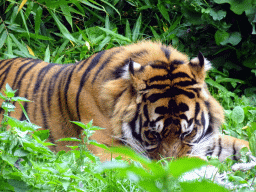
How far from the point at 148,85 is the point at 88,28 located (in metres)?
2.69

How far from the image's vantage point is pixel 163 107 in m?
2.41

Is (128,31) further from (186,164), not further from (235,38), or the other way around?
(186,164)

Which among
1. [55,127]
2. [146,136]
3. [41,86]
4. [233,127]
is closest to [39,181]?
[146,136]

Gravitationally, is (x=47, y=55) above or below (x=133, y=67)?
below

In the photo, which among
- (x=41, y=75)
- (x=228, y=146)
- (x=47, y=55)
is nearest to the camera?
(x=228, y=146)

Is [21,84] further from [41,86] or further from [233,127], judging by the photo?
[233,127]

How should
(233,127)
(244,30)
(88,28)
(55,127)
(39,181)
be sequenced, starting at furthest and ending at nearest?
(88,28) → (244,30) → (233,127) → (55,127) → (39,181)

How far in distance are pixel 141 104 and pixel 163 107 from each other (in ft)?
0.54

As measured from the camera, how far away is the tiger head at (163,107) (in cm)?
242

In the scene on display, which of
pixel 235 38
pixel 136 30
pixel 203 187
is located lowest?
pixel 136 30

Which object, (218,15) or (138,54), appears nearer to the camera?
(138,54)

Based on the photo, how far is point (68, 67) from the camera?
10.6ft

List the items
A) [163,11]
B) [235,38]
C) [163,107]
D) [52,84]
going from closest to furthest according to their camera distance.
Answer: [163,107]
[52,84]
[235,38]
[163,11]

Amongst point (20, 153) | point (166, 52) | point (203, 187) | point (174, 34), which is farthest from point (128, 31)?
point (203, 187)
